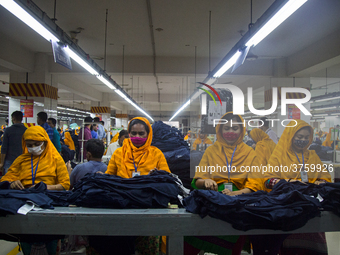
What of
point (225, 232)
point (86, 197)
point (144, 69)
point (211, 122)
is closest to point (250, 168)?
point (211, 122)

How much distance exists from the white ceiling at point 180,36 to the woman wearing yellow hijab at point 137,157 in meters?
2.64

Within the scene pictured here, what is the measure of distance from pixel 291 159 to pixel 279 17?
180 centimetres

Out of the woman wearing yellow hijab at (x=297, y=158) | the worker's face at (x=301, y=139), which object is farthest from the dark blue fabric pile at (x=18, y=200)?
the worker's face at (x=301, y=139)

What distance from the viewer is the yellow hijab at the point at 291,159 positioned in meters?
2.02

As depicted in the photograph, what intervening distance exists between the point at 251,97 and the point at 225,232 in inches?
52.3

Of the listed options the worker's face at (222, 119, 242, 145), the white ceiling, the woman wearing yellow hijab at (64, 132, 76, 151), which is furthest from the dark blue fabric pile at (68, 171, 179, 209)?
the woman wearing yellow hijab at (64, 132, 76, 151)

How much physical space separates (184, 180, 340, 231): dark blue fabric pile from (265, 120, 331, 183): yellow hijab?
610 mm

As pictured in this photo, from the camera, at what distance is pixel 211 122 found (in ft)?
7.45

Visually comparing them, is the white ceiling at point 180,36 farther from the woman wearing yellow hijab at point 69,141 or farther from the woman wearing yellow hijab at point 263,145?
the woman wearing yellow hijab at point 69,141

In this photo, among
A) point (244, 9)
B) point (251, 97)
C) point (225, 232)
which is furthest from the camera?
point (244, 9)

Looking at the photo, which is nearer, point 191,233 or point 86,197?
point 191,233

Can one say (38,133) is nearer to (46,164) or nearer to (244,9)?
(46,164)

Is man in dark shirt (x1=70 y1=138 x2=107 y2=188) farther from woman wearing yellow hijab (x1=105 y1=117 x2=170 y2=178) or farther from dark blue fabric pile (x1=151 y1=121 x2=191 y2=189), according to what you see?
dark blue fabric pile (x1=151 y1=121 x2=191 y2=189)

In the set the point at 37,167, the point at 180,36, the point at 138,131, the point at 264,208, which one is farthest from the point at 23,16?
the point at 180,36
